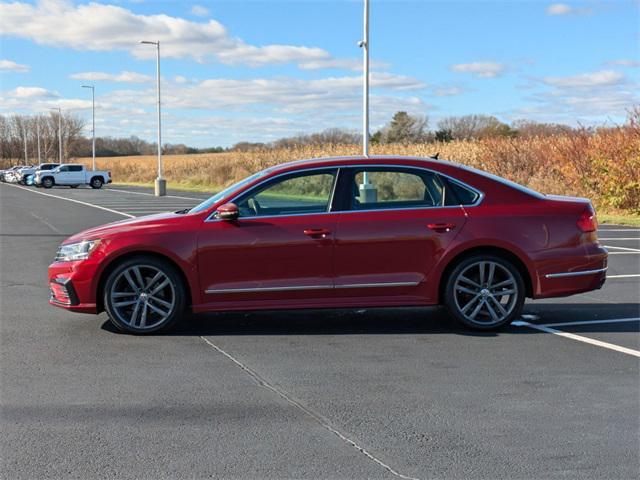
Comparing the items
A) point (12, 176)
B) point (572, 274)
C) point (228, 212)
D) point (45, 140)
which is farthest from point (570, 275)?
point (45, 140)

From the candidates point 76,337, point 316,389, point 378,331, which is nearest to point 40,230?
point 76,337

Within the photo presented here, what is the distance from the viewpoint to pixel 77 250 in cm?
686

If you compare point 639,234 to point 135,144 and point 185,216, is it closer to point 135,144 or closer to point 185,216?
point 185,216

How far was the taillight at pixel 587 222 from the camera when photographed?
6.99 metres

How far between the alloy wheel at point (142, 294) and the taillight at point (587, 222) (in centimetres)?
382

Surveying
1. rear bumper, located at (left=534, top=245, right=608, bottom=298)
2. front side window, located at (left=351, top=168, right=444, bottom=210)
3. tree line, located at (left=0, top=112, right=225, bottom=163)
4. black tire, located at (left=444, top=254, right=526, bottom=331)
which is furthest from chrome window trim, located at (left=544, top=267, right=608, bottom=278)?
tree line, located at (left=0, top=112, right=225, bottom=163)

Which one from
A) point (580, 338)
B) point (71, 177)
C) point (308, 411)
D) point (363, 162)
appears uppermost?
point (71, 177)

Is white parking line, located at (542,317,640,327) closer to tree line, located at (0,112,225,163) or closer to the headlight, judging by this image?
the headlight

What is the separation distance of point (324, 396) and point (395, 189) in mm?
2635

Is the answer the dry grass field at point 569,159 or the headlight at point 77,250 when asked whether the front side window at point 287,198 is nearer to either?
the headlight at point 77,250

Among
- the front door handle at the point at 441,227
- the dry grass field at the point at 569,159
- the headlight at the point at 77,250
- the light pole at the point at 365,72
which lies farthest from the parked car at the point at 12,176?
the front door handle at the point at 441,227

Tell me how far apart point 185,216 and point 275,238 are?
2.86 feet

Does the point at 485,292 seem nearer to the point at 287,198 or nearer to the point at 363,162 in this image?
the point at 363,162

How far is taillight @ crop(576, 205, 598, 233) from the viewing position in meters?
6.99
